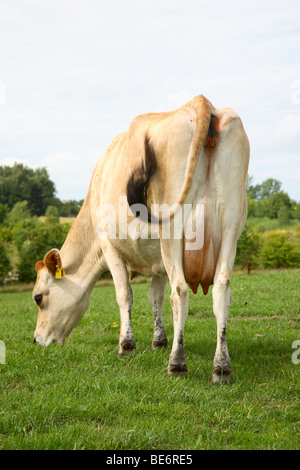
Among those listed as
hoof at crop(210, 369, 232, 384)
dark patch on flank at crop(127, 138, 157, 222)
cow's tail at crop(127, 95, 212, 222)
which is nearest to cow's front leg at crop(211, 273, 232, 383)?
hoof at crop(210, 369, 232, 384)

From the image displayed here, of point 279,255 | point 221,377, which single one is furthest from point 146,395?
point 279,255

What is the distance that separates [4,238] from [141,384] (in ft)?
137

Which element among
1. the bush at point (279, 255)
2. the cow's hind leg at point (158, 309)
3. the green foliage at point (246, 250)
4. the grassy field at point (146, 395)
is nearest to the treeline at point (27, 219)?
the green foliage at point (246, 250)

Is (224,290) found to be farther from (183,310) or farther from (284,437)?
(284,437)

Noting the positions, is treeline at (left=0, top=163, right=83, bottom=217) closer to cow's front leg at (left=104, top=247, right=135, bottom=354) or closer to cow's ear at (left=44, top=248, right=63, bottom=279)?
cow's ear at (left=44, top=248, right=63, bottom=279)

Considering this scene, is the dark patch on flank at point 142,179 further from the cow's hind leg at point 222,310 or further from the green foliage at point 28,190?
the green foliage at point 28,190

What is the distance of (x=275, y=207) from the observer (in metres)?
57.8

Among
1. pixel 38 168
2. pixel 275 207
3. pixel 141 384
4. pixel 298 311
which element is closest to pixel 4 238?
pixel 275 207

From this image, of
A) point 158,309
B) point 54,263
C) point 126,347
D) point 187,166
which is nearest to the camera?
point 187,166

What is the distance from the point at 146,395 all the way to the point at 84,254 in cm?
301

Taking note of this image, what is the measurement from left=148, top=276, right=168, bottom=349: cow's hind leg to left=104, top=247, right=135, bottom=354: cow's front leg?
536mm

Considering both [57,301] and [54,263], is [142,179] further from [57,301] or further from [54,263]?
[57,301]

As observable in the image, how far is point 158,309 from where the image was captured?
6.54 m

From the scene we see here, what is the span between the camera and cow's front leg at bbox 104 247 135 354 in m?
5.75
